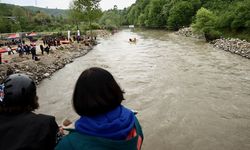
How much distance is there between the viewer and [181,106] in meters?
12.4

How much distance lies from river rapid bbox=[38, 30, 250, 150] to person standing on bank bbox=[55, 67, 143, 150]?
6607 millimetres

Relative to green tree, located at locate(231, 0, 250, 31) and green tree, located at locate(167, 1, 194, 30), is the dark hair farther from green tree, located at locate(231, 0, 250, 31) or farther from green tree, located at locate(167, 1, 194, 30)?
green tree, located at locate(167, 1, 194, 30)

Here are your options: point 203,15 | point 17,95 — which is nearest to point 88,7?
point 203,15

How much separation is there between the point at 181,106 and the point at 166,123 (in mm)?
2220

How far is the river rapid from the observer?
9.18 meters

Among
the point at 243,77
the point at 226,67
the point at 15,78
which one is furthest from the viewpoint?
the point at 226,67

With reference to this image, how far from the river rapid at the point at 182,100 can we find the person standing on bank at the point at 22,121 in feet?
21.3

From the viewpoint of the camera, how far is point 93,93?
2088mm

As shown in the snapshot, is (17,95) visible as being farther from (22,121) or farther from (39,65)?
(39,65)

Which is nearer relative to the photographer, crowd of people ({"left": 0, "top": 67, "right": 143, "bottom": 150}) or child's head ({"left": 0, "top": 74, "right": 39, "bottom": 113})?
crowd of people ({"left": 0, "top": 67, "right": 143, "bottom": 150})

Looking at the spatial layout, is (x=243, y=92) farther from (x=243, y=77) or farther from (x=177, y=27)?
(x=177, y=27)

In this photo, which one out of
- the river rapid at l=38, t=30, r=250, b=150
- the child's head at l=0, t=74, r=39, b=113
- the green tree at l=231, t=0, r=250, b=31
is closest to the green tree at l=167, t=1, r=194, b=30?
the green tree at l=231, t=0, r=250, b=31

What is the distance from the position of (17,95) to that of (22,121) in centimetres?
25

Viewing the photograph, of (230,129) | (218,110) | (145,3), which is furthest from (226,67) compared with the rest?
(145,3)
